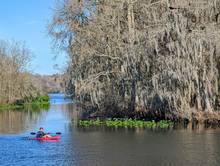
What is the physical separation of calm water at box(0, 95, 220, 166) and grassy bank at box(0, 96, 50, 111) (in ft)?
103

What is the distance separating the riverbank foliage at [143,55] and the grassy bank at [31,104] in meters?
24.6

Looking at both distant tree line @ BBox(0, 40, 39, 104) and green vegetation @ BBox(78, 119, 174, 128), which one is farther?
distant tree line @ BBox(0, 40, 39, 104)

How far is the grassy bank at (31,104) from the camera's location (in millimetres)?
60344

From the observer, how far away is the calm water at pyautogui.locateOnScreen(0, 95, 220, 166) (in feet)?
61.5

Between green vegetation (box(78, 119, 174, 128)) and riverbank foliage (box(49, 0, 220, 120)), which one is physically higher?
riverbank foliage (box(49, 0, 220, 120))

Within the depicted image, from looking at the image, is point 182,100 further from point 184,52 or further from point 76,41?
point 76,41

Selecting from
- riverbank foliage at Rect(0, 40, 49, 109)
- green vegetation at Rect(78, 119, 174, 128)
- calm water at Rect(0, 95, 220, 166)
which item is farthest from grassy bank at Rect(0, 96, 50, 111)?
calm water at Rect(0, 95, 220, 166)

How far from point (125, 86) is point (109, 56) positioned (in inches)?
99.6

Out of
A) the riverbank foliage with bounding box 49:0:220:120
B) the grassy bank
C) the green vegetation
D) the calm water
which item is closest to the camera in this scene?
the calm water

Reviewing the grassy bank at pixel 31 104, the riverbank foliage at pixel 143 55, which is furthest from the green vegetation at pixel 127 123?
the grassy bank at pixel 31 104

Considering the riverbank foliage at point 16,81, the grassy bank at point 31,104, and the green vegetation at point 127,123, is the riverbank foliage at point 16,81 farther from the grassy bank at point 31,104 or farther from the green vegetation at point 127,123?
the green vegetation at point 127,123

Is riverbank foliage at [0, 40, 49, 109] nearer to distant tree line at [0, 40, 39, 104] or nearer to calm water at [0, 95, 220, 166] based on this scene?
distant tree line at [0, 40, 39, 104]

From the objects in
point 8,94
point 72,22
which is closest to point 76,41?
point 72,22

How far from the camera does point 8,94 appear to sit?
6375cm
